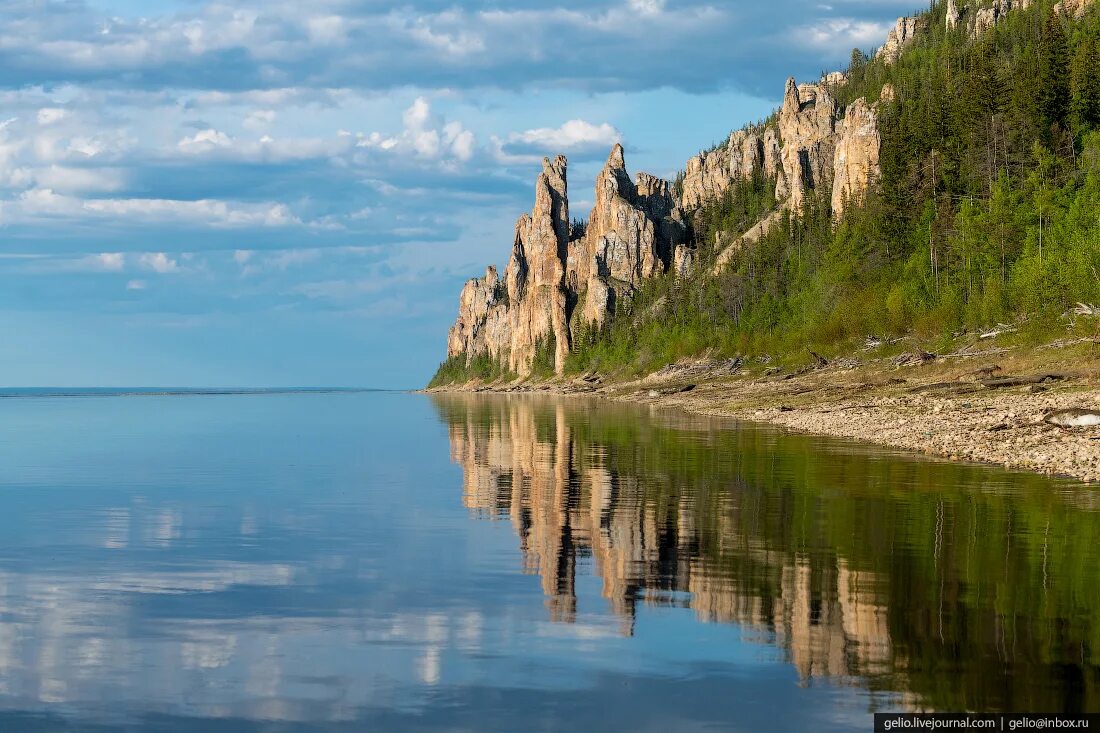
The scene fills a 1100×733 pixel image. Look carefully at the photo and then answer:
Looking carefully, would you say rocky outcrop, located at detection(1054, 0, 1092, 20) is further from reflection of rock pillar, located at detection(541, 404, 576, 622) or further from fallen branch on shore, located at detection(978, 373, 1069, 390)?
reflection of rock pillar, located at detection(541, 404, 576, 622)

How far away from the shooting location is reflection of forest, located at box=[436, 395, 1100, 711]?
13.2 m

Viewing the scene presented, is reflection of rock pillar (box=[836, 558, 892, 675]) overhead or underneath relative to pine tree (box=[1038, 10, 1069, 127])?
underneath

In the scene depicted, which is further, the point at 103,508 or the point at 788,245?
the point at 788,245

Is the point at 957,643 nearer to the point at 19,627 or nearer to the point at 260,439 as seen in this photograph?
the point at 19,627

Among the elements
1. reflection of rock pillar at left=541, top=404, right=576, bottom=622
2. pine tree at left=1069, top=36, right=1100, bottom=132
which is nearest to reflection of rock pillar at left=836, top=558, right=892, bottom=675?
reflection of rock pillar at left=541, top=404, right=576, bottom=622

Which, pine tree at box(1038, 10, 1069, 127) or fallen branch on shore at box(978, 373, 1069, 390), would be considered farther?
pine tree at box(1038, 10, 1069, 127)

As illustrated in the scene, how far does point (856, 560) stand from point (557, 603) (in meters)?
6.24

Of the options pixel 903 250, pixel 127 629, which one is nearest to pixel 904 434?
pixel 127 629

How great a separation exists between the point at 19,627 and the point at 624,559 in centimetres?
1086

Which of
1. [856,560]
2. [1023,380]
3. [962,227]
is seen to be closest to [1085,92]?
[962,227]

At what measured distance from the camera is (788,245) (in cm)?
17262

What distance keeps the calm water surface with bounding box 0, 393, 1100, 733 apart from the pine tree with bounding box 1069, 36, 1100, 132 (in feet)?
299

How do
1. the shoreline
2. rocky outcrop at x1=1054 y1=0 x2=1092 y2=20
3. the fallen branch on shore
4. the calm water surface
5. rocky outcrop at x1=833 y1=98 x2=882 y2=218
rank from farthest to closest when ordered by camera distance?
1. rocky outcrop at x1=1054 y1=0 x2=1092 y2=20
2. rocky outcrop at x1=833 y1=98 x2=882 y2=218
3. the fallen branch on shore
4. the shoreline
5. the calm water surface

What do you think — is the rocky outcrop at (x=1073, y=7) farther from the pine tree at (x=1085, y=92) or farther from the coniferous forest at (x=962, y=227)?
the pine tree at (x=1085, y=92)
